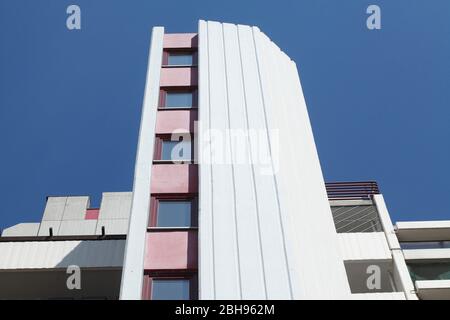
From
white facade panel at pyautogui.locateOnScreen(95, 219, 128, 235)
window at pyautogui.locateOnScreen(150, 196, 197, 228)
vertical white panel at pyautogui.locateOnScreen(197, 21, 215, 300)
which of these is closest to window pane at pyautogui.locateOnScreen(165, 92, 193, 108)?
vertical white panel at pyautogui.locateOnScreen(197, 21, 215, 300)

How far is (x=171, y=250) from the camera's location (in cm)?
1605

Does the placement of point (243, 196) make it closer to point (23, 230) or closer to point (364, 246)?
point (364, 246)

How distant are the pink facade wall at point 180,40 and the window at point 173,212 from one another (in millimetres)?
11235

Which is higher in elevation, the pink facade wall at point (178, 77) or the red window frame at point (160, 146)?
the pink facade wall at point (178, 77)

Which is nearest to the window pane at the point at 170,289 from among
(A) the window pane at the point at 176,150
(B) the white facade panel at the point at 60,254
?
(B) the white facade panel at the point at 60,254

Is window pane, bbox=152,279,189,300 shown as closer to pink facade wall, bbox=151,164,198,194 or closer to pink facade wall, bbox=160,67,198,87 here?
pink facade wall, bbox=151,164,198,194

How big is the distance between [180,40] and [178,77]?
385 cm

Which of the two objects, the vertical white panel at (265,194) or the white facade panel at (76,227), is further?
the white facade panel at (76,227)

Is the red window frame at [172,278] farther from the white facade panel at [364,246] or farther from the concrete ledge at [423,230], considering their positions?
the concrete ledge at [423,230]

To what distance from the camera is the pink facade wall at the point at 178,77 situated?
77.5 feet

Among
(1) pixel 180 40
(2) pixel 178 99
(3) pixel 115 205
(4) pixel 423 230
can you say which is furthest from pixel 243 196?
(3) pixel 115 205

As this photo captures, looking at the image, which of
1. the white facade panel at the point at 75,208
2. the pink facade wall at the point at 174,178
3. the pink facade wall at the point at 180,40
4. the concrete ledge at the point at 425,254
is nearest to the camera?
the pink facade wall at the point at 174,178
